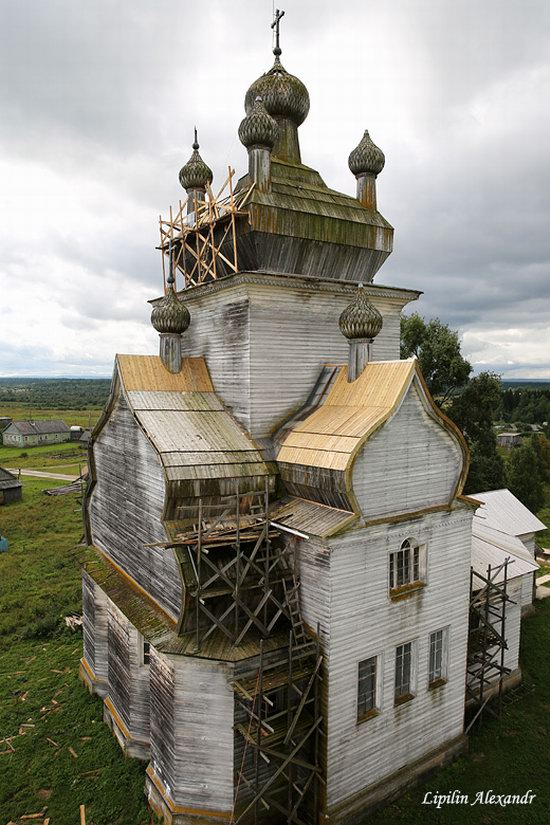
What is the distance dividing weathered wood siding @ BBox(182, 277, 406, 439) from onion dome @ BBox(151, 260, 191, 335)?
0.76 m

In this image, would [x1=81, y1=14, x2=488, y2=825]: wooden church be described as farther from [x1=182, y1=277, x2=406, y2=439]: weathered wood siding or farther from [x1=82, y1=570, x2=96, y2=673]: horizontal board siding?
[x1=82, y1=570, x2=96, y2=673]: horizontal board siding

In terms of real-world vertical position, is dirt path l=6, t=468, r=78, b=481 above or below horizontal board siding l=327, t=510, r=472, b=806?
below

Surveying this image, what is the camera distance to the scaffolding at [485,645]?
1598cm

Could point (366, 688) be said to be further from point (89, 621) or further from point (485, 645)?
point (89, 621)

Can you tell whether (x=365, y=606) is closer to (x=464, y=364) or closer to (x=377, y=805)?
(x=377, y=805)

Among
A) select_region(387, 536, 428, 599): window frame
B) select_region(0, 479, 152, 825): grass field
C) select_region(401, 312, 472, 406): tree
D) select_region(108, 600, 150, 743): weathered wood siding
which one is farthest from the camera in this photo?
select_region(401, 312, 472, 406): tree

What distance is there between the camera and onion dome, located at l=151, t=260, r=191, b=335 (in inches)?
601

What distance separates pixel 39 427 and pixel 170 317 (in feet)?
249

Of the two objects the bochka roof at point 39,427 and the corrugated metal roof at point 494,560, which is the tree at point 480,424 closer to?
the corrugated metal roof at point 494,560

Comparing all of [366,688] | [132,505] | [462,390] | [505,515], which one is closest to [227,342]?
[132,505]

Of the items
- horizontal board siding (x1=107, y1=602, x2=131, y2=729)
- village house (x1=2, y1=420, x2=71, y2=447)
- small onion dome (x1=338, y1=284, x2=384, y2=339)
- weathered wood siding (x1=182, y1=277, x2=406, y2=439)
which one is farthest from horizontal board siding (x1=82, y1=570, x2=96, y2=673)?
village house (x1=2, y1=420, x2=71, y2=447)

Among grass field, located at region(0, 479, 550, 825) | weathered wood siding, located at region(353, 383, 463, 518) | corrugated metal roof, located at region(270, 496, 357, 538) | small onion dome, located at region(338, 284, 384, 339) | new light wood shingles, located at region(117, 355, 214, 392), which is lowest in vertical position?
grass field, located at region(0, 479, 550, 825)

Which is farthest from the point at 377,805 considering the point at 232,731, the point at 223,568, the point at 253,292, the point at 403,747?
the point at 253,292

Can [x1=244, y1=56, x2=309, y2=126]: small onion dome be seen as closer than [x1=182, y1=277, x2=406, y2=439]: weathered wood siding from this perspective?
No
